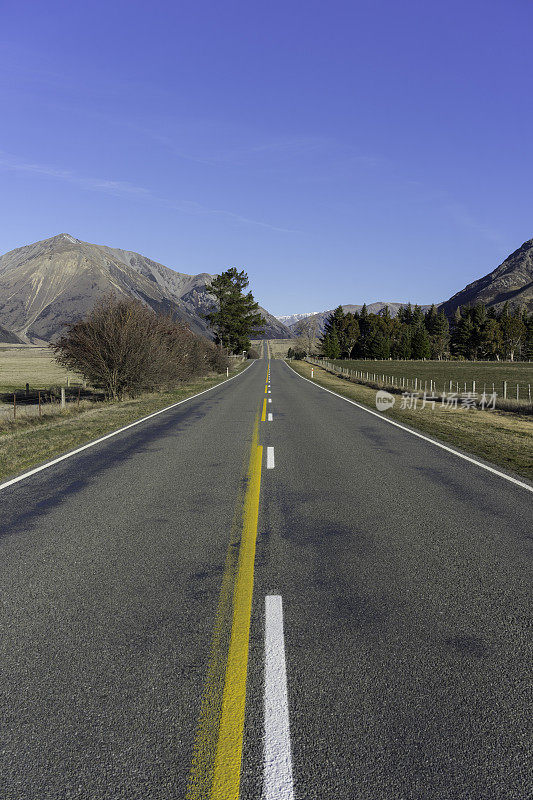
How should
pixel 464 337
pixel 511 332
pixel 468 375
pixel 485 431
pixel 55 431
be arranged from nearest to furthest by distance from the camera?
pixel 55 431
pixel 485 431
pixel 468 375
pixel 511 332
pixel 464 337

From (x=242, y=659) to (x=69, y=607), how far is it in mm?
1520

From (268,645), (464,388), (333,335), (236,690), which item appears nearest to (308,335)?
(333,335)

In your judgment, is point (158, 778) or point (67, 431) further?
point (67, 431)

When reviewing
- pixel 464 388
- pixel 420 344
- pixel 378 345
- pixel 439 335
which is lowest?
pixel 464 388

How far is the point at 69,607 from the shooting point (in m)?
3.93

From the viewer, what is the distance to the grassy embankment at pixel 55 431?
33.4ft

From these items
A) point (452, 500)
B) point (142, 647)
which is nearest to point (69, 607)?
point (142, 647)

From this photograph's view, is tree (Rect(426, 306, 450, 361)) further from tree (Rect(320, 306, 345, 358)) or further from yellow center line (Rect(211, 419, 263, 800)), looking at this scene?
yellow center line (Rect(211, 419, 263, 800))

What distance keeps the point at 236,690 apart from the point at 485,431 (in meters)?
13.3

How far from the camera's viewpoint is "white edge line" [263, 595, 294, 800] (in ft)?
7.43

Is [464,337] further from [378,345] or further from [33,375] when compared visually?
[33,375]

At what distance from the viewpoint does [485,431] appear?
47.9 feet

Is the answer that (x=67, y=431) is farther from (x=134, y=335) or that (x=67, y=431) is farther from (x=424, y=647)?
(x=424, y=647)

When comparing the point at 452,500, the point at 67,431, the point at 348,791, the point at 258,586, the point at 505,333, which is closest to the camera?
the point at 348,791
